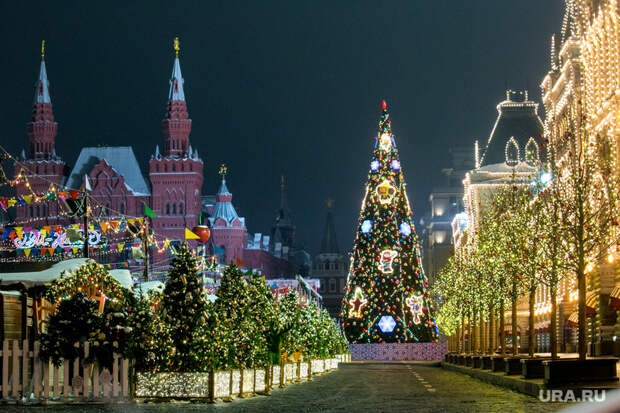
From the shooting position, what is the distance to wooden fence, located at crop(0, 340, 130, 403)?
17.0 meters

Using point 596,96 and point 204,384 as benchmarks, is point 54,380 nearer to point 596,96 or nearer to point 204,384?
point 204,384

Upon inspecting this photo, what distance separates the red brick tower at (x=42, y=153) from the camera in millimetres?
138500

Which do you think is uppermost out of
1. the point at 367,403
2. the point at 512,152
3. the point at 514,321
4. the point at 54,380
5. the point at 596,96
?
the point at 512,152

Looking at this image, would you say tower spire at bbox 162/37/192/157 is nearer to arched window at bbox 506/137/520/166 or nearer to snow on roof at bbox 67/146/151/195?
snow on roof at bbox 67/146/151/195

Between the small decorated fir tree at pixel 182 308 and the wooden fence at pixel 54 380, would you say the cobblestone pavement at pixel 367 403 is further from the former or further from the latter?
the small decorated fir tree at pixel 182 308

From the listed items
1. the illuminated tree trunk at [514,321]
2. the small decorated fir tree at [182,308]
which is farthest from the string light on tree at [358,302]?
the small decorated fir tree at [182,308]

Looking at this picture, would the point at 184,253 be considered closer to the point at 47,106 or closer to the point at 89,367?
the point at 89,367

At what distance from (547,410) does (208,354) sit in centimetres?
662

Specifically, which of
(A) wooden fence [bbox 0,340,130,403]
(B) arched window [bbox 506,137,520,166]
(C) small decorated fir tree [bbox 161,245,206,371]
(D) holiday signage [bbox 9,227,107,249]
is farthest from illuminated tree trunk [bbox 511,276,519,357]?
(B) arched window [bbox 506,137,520,166]

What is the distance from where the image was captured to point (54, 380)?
17.3 meters

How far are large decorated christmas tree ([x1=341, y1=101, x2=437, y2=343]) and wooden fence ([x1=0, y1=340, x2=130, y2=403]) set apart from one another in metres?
44.0

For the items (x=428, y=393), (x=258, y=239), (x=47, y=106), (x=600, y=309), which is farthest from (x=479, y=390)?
(x=258, y=239)

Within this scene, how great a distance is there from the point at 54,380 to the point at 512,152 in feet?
288

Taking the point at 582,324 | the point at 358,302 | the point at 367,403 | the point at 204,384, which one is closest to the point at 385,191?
the point at 358,302
